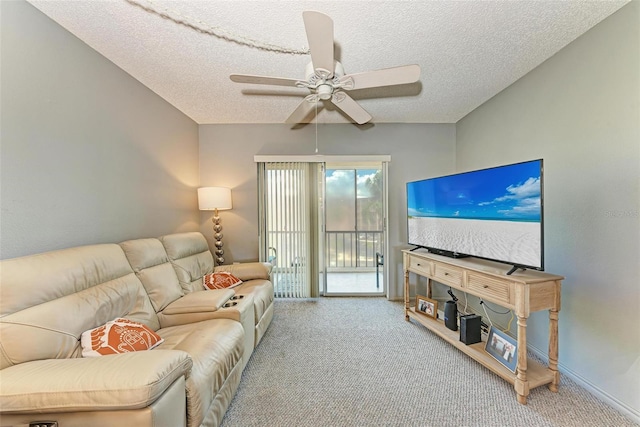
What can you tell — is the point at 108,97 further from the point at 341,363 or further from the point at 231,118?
the point at 341,363

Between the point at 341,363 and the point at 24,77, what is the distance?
283cm

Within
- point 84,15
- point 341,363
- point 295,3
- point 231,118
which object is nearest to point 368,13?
point 295,3

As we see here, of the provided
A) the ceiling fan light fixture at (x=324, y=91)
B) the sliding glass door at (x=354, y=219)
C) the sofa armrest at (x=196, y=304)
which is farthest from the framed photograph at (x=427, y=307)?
the sliding glass door at (x=354, y=219)

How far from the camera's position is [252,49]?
1.88 metres

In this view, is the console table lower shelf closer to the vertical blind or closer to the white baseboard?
the white baseboard

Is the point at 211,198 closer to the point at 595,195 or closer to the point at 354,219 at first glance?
the point at 354,219

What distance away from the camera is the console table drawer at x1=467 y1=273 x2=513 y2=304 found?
68.4 inches

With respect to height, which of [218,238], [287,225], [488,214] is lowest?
[218,238]

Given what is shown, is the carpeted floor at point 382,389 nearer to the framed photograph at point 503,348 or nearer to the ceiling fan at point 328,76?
the framed photograph at point 503,348

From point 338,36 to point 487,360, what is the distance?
2.59 m

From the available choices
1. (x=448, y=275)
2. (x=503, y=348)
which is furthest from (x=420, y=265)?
(x=503, y=348)

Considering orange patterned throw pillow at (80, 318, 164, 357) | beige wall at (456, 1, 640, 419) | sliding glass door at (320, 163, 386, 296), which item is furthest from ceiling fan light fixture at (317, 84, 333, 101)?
sliding glass door at (320, 163, 386, 296)

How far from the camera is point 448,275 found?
227cm

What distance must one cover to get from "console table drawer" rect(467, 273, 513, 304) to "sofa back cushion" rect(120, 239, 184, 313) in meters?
2.45
